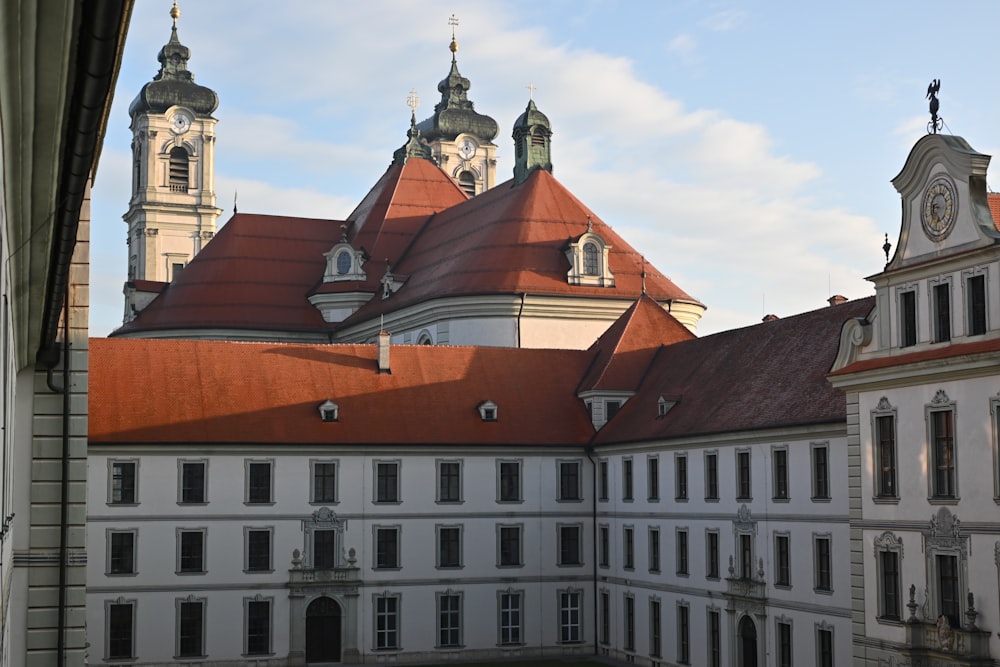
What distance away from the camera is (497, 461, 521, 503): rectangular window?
55.6 metres

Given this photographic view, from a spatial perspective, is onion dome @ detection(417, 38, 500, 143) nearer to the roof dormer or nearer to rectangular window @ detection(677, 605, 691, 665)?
the roof dormer

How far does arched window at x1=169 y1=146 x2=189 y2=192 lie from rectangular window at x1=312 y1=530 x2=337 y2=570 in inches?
2164

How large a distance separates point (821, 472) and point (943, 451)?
24.1ft

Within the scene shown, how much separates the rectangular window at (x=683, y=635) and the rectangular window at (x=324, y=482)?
45.3 feet

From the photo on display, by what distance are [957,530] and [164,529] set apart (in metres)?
29.4

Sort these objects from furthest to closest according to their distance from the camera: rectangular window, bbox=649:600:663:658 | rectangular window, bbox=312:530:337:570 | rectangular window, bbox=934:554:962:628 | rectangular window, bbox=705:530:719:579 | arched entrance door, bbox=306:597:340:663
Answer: rectangular window, bbox=312:530:337:570 → arched entrance door, bbox=306:597:340:663 → rectangular window, bbox=649:600:663:658 → rectangular window, bbox=705:530:719:579 → rectangular window, bbox=934:554:962:628

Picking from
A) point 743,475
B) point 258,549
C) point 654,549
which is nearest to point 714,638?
point 743,475

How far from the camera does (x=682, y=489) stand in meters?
48.8

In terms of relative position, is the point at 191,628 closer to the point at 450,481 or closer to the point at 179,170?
the point at 450,481

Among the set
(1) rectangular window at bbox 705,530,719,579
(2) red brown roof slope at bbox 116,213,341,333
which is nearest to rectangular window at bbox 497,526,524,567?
(1) rectangular window at bbox 705,530,719,579

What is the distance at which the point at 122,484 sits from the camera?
51188mm

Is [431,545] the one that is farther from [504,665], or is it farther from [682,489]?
[682,489]

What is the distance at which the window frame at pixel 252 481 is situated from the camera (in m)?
52.5

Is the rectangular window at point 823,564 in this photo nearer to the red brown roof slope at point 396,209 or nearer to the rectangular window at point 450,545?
the rectangular window at point 450,545
